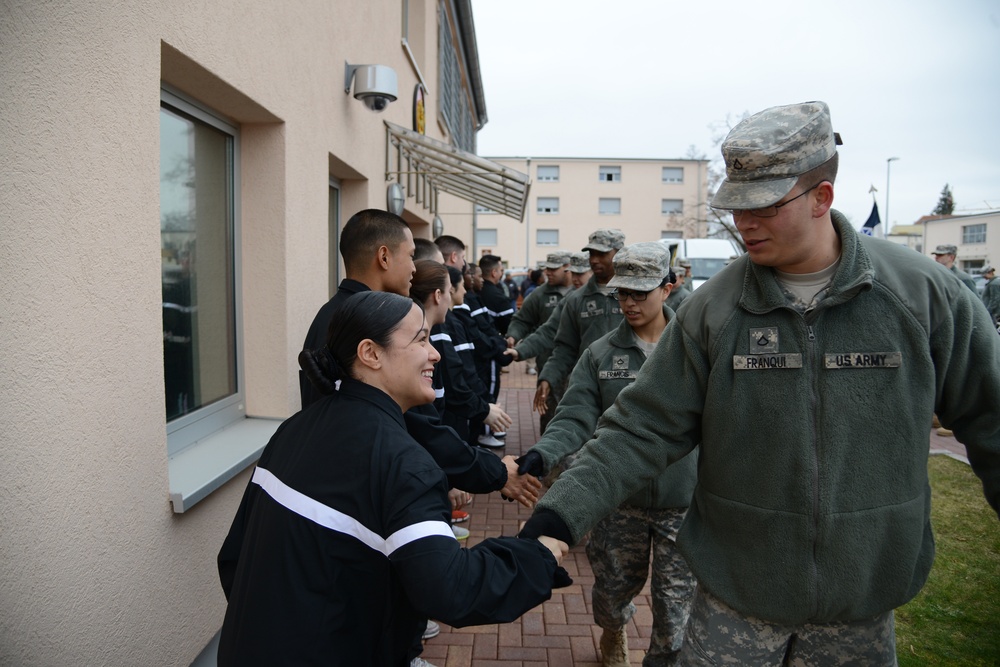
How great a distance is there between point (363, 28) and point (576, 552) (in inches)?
181

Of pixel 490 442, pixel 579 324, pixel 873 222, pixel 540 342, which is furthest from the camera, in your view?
pixel 873 222

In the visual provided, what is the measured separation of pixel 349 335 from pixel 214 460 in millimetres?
1786

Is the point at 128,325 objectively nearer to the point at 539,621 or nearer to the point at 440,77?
the point at 539,621

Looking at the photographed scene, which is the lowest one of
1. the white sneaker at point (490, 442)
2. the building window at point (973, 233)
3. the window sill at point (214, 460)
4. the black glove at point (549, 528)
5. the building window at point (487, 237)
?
the white sneaker at point (490, 442)

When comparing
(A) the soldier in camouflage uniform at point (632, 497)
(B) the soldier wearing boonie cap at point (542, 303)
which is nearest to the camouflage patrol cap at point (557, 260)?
(B) the soldier wearing boonie cap at point (542, 303)

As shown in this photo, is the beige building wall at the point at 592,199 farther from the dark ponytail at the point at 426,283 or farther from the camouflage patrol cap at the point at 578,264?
the dark ponytail at the point at 426,283

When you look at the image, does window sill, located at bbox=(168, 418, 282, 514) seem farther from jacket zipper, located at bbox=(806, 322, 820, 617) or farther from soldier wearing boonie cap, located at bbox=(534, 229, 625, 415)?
jacket zipper, located at bbox=(806, 322, 820, 617)

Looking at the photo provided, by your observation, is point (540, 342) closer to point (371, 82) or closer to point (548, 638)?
point (371, 82)

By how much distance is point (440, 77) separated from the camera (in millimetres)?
11953

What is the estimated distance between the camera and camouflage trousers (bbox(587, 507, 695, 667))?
10.2 ft

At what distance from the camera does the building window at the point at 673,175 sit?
46.4 meters

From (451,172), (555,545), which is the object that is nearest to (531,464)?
(555,545)

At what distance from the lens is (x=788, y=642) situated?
6.86 feet

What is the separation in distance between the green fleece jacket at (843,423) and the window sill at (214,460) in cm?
202
